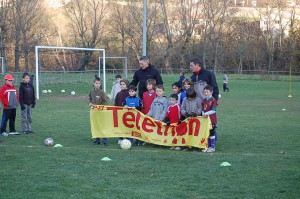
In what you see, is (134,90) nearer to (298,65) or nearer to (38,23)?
(38,23)

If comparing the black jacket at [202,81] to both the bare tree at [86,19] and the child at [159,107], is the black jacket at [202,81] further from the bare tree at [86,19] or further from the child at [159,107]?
the bare tree at [86,19]

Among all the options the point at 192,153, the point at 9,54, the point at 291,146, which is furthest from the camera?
the point at 9,54

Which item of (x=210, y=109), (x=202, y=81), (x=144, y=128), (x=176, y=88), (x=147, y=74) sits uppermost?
(x=147, y=74)

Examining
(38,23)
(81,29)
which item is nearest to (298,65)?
(81,29)

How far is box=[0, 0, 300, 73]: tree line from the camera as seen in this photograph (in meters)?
66.3

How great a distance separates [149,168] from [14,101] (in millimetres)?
6279

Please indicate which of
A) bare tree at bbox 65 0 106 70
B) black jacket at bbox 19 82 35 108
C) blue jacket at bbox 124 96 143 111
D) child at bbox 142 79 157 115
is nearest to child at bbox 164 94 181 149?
child at bbox 142 79 157 115

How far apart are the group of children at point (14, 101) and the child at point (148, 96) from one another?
12.2 feet

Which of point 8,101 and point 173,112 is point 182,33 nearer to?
point 8,101

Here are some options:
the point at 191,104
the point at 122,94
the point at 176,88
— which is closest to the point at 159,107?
the point at 176,88

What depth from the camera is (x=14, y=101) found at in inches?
548

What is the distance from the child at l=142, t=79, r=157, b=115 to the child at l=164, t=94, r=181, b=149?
0.53 m

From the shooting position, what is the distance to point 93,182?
7957mm

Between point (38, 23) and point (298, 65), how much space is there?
3358 centimetres
